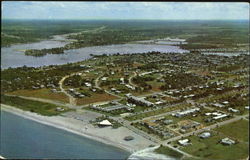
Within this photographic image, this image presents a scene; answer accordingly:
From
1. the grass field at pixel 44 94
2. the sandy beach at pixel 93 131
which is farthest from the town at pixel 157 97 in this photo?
the sandy beach at pixel 93 131

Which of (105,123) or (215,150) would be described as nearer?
(215,150)

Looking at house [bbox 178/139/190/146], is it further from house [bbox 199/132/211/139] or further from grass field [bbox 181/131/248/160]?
house [bbox 199/132/211/139]

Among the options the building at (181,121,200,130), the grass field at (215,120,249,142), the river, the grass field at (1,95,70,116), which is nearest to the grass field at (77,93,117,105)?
the grass field at (1,95,70,116)

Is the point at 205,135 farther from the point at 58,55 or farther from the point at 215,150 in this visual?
the point at 58,55

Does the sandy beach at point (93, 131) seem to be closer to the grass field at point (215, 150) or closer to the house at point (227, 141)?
the grass field at point (215, 150)

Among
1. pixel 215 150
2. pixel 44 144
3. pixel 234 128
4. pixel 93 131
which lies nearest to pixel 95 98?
pixel 93 131

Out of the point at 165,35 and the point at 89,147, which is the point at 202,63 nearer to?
the point at 165,35
